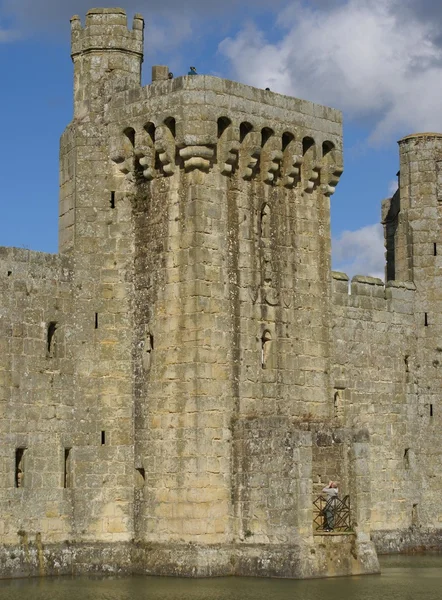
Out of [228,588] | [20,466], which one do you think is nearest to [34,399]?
[20,466]

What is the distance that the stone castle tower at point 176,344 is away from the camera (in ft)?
98.4

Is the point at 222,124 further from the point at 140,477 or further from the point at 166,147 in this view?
the point at 140,477

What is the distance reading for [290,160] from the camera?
32875 millimetres

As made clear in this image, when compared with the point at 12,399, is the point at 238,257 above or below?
above

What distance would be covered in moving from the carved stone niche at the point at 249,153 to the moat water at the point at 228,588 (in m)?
Answer: 8.93

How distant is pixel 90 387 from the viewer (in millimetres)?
31500

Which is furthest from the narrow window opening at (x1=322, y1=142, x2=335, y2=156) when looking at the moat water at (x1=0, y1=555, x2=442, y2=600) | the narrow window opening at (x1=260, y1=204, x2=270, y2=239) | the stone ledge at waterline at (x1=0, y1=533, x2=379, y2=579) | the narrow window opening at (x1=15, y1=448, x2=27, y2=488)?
the narrow window opening at (x1=15, y1=448, x2=27, y2=488)

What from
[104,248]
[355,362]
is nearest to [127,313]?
[104,248]

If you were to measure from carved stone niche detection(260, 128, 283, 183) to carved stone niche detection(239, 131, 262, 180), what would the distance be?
1.25ft

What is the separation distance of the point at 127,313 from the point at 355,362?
7.95 m

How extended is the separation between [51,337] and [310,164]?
7330mm

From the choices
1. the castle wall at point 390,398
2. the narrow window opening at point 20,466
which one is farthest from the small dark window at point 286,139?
the narrow window opening at point 20,466

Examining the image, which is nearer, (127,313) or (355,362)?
(127,313)

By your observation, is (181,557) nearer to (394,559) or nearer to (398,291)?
(394,559)
